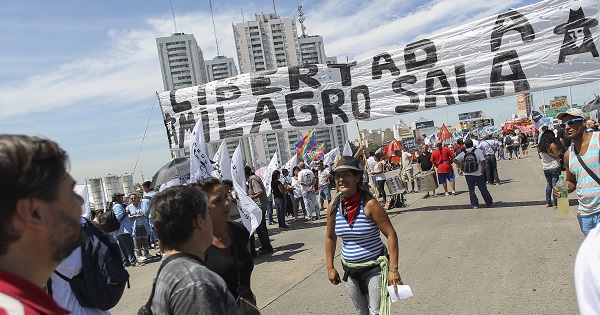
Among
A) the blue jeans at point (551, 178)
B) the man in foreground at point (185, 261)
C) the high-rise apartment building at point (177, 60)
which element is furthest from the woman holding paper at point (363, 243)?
the high-rise apartment building at point (177, 60)

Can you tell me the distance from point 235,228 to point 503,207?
8.91 metres

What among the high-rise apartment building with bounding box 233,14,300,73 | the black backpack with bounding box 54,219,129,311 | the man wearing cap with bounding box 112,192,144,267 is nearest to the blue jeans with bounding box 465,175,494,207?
the man wearing cap with bounding box 112,192,144,267

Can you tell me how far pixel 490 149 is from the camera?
15.5 metres

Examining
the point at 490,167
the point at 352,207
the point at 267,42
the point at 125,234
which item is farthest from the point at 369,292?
the point at 267,42

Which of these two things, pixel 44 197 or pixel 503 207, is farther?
pixel 503 207

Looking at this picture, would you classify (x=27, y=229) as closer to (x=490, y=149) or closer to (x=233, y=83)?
(x=233, y=83)

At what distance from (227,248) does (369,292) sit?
1.32 meters

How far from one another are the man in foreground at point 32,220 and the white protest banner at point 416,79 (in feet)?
30.5

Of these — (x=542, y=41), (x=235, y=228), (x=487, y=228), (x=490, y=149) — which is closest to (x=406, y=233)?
(x=487, y=228)

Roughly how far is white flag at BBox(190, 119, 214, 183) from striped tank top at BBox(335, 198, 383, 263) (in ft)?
14.9

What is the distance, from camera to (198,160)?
7.95m

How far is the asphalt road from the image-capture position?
4961 millimetres

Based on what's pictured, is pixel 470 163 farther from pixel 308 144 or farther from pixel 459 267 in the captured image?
pixel 308 144

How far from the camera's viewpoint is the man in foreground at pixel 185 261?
195cm
